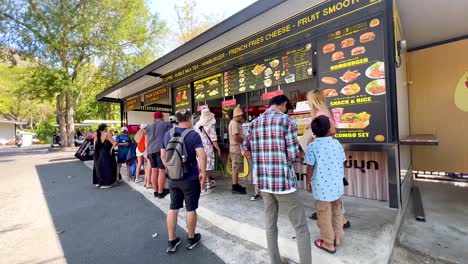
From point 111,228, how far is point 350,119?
3760 millimetres

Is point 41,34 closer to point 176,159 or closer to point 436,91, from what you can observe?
point 176,159

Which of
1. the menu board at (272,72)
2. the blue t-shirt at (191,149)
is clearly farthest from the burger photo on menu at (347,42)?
the blue t-shirt at (191,149)

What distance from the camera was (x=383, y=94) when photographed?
2854 millimetres

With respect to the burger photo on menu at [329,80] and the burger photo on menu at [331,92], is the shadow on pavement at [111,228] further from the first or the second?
the burger photo on menu at [329,80]

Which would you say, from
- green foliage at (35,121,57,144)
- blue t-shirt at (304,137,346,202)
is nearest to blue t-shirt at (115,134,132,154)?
blue t-shirt at (304,137,346,202)

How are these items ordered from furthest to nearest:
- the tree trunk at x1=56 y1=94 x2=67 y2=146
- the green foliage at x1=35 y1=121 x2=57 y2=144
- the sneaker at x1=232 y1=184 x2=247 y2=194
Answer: the green foliage at x1=35 y1=121 x2=57 y2=144, the tree trunk at x1=56 y1=94 x2=67 y2=146, the sneaker at x1=232 y1=184 x2=247 y2=194

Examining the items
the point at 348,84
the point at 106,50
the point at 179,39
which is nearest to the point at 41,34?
the point at 106,50

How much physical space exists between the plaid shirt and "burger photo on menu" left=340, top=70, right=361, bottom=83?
5.28 feet

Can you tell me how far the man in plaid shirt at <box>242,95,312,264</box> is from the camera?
6.41ft

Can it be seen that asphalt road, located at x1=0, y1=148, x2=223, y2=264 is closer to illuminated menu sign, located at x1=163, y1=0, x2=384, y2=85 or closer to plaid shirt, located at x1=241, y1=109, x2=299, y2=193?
plaid shirt, located at x1=241, y1=109, x2=299, y2=193

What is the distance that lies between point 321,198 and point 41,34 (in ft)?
56.6

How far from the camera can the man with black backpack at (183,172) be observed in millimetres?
2496

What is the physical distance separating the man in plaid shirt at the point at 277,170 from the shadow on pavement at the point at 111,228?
0.92 meters

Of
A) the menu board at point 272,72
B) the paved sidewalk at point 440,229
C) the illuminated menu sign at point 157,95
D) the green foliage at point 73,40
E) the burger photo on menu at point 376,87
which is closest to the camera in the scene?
the paved sidewalk at point 440,229
